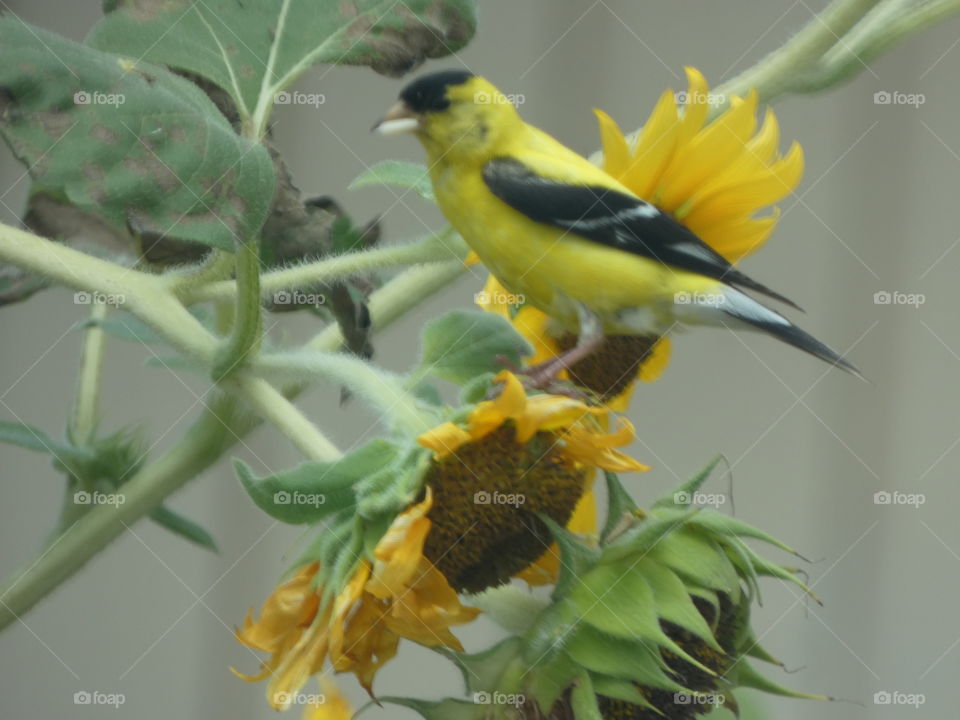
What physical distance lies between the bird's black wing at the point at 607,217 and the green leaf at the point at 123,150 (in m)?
0.09

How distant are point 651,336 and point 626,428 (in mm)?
112

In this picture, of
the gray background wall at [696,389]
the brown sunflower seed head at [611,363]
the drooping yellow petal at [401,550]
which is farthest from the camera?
the gray background wall at [696,389]

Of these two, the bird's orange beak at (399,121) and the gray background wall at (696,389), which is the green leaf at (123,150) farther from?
the gray background wall at (696,389)

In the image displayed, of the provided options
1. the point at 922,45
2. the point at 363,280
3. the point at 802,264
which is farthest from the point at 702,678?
the point at 922,45

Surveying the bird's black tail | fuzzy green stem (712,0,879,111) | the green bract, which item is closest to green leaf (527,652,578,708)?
the green bract

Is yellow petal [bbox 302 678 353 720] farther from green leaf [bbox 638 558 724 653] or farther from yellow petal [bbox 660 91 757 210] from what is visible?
yellow petal [bbox 660 91 757 210]

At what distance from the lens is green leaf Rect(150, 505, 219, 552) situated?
1.51 feet

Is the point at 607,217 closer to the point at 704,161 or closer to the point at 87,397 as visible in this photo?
the point at 704,161

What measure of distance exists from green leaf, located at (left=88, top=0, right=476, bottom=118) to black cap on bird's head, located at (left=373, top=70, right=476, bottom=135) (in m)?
0.02

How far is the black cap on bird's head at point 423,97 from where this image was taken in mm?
360

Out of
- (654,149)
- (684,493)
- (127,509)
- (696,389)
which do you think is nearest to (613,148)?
(654,149)

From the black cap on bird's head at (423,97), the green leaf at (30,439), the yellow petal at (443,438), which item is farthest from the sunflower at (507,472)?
the green leaf at (30,439)

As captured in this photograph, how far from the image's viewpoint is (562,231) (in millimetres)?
382

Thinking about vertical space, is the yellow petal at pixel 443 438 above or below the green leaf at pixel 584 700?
above
